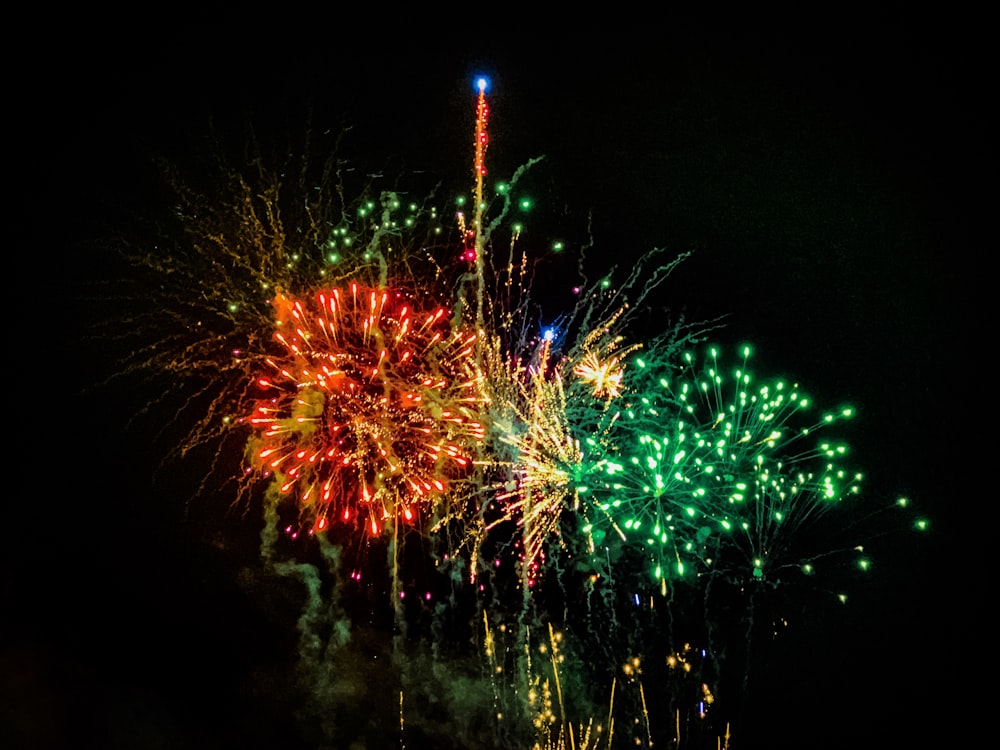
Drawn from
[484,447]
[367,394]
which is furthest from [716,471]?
[367,394]

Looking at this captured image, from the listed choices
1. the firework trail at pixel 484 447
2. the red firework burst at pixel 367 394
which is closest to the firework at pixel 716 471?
the firework trail at pixel 484 447

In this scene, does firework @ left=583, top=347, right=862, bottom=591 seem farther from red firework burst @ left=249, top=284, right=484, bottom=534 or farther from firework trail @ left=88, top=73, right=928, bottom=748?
red firework burst @ left=249, top=284, right=484, bottom=534

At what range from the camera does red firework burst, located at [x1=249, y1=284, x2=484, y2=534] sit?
7.84 metres

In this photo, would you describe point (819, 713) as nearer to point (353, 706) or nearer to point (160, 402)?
point (353, 706)

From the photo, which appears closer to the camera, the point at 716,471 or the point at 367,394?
the point at 367,394

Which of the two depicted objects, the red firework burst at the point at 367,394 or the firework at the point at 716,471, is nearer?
the red firework burst at the point at 367,394

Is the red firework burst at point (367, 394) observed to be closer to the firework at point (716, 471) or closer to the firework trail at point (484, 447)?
the firework trail at point (484, 447)

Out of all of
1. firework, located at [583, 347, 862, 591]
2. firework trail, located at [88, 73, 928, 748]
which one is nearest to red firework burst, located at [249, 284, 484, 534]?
firework trail, located at [88, 73, 928, 748]

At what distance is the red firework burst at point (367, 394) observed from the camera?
25.7 feet

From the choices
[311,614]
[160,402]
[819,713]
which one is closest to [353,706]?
[311,614]

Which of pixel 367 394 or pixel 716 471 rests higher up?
pixel 367 394

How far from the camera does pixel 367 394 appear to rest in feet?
25.9

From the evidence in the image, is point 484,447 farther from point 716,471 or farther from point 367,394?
point 716,471

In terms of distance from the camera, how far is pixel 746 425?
29.6 feet
